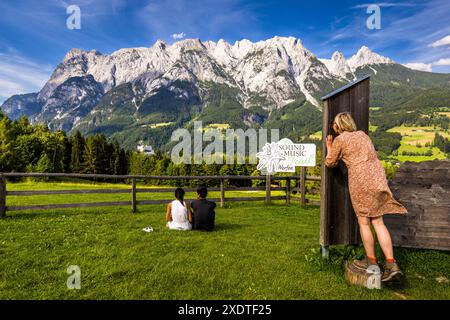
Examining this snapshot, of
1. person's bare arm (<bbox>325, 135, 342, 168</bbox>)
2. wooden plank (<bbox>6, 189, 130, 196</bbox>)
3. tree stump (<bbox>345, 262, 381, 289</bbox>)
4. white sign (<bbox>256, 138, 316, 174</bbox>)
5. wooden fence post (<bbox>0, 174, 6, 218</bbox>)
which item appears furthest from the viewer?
white sign (<bbox>256, 138, 316, 174</bbox>)

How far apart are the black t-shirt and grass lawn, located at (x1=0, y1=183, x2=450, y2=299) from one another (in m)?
0.32

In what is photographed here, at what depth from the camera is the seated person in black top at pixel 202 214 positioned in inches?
367

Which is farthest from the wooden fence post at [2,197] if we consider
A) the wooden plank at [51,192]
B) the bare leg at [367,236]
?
the bare leg at [367,236]

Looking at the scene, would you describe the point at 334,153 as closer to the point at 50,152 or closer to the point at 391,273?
the point at 391,273

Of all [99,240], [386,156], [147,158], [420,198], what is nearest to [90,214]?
[99,240]

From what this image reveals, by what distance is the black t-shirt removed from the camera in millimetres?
9328

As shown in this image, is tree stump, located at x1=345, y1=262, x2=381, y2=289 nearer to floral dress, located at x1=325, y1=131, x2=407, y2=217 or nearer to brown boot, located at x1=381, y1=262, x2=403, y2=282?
brown boot, located at x1=381, y1=262, x2=403, y2=282

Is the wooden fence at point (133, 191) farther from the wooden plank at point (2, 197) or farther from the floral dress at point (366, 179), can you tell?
the floral dress at point (366, 179)

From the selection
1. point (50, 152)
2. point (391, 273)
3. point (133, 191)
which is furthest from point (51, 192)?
point (50, 152)

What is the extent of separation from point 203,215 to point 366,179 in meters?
5.43

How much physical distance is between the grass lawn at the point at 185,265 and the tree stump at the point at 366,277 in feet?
0.46

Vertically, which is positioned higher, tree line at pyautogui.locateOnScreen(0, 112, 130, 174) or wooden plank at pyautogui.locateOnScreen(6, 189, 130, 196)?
tree line at pyautogui.locateOnScreen(0, 112, 130, 174)

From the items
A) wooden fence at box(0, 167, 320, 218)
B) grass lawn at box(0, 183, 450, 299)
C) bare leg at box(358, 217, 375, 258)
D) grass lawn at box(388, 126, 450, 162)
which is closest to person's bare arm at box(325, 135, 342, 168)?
bare leg at box(358, 217, 375, 258)

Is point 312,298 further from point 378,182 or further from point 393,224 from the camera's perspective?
point 393,224
